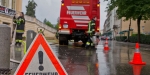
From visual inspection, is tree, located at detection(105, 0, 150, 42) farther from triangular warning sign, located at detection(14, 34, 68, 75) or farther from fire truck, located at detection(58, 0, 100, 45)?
triangular warning sign, located at detection(14, 34, 68, 75)

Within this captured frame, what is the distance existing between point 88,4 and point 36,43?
1185 centimetres

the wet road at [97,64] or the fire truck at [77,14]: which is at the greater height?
the fire truck at [77,14]

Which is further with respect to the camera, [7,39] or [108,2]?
[108,2]

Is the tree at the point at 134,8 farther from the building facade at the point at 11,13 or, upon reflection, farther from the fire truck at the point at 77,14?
the building facade at the point at 11,13

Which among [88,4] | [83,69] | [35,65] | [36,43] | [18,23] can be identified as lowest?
[83,69]

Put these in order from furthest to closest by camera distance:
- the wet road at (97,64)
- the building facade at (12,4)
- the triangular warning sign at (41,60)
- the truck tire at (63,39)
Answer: the building facade at (12,4) < the truck tire at (63,39) < the wet road at (97,64) < the triangular warning sign at (41,60)

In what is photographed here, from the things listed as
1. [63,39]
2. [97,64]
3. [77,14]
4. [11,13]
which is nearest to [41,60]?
[97,64]

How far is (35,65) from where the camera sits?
384 centimetres

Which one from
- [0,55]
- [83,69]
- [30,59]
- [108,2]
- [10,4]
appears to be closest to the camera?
[30,59]

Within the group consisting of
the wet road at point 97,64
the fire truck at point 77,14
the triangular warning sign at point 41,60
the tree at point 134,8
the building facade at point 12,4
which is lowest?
the wet road at point 97,64

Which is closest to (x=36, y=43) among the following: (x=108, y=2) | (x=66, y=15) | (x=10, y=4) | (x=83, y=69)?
(x=83, y=69)

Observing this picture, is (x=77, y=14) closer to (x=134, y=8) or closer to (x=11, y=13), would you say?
(x=134, y=8)

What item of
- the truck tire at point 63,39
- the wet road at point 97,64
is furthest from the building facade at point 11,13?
the wet road at point 97,64

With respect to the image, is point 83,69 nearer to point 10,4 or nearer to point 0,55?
point 0,55
